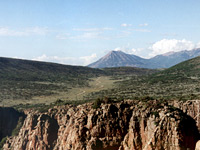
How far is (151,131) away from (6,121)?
3706 cm

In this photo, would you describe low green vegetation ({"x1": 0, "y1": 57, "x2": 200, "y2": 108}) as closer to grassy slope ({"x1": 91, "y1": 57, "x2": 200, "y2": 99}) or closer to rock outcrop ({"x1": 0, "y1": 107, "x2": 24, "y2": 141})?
grassy slope ({"x1": 91, "y1": 57, "x2": 200, "y2": 99})

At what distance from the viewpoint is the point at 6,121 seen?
50062mm

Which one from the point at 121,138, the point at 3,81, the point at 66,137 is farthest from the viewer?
the point at 3,81

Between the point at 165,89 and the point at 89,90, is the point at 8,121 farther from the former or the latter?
the point at 89,90

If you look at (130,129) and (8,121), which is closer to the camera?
(130,129)

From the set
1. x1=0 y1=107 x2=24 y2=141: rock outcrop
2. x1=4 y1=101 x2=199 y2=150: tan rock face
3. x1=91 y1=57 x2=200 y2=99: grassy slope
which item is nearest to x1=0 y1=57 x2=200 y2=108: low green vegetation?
x1=91 y1=57 x2=200 y2=99: grassy slope

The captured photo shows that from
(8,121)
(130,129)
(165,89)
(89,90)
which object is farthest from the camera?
(89,90)

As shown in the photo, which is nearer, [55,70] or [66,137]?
[66,137]

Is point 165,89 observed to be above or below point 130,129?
above

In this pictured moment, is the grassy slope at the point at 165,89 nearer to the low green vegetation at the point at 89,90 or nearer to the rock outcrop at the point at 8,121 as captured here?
the low green vegetation at the point at 89,90

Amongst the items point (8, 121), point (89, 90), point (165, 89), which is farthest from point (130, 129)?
point (89, 90)

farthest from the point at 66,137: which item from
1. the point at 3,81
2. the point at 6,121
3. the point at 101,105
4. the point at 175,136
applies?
the point at 3,81

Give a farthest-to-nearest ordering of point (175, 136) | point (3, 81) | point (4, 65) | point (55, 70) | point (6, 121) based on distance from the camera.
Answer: point (55, 70)
point (4, 65)
point (3, 81)
point (6, 121)
point (175, 136)

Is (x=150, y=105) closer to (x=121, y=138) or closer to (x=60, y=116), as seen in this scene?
(x=121, y=138)
